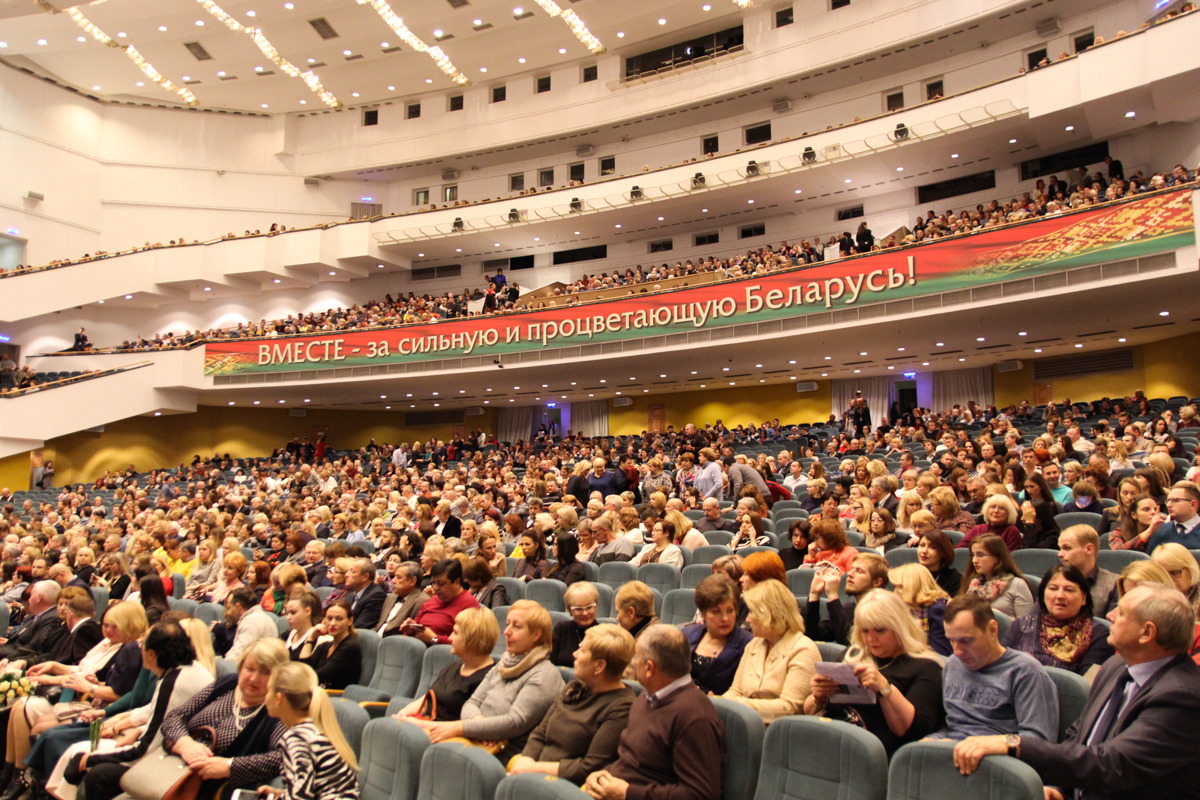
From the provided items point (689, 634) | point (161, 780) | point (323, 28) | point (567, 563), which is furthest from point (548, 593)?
point (323, 28)

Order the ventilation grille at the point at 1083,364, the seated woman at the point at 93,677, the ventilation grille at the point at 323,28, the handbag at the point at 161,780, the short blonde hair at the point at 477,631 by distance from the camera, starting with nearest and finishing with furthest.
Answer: the handbag at the point at 161,780
the short blonde hair at the point at 477,631
the seated woman at the point at 93,677
the ventilation grille at the point at 1083,364
the ventilation grille at the point at 323,28

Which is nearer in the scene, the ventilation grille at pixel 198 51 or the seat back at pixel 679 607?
the seat back at pixel 679 607

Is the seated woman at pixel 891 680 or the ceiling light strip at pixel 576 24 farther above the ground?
the ceiling light strip at pixel 576 24

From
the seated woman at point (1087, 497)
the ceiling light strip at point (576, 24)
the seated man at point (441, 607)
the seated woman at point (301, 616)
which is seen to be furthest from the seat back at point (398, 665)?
the ceiling light strip at point (576, 24)

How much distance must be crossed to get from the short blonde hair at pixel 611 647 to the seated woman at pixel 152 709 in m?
1.76

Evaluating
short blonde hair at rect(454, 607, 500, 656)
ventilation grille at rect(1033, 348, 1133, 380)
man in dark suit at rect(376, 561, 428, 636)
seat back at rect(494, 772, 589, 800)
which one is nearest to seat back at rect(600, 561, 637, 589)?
man in dark suit at rect(376, 561, 428, 636)

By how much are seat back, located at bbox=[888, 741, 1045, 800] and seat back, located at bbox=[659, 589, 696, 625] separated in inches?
83.6

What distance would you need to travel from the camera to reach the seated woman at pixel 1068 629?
2.69m

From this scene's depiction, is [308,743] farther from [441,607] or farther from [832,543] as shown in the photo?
[832,543]

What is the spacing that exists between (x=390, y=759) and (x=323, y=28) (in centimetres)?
2228

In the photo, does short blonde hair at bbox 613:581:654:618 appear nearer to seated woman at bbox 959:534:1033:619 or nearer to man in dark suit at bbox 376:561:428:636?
seated woman at bbox 959:534:1033:619

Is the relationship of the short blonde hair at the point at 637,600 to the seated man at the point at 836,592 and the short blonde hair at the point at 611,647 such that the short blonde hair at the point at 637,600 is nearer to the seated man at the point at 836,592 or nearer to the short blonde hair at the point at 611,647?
the short blonde hair at the point at 611,647

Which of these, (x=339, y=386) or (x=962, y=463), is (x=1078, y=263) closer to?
(x=962, y=463)

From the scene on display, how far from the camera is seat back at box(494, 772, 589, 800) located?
86.9 inches
